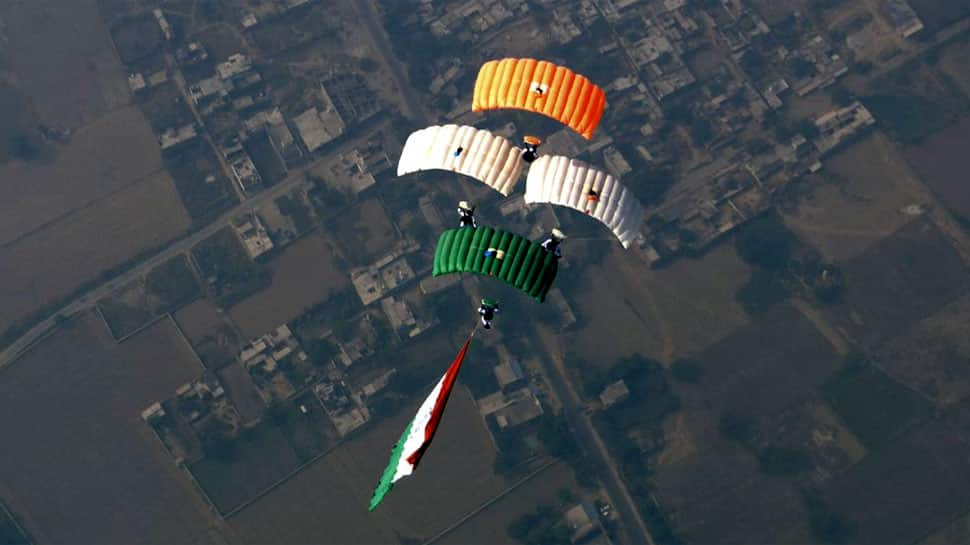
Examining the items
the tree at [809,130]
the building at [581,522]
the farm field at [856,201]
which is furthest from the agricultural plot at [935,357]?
the building at [581,522]

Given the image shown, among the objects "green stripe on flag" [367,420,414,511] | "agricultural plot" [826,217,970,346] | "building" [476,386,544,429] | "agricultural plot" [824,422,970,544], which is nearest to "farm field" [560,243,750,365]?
"building" [476,386,544,429]

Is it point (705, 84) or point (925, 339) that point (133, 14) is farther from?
point (925, 339)

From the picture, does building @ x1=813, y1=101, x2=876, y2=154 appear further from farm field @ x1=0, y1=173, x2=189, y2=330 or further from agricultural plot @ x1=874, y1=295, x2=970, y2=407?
farm field @ x1=0, y1=173, x2=189, y2=330

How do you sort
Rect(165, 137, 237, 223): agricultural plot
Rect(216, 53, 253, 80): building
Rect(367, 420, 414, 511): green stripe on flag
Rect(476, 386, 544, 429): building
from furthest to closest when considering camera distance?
Rect(216, 53, 253, 80): building < Rect(165, 137, 237, 223): agricultural plot < Rect(476, 386, 544, 429): building < Rect(367, 420, 414, 511): green stripe on flag

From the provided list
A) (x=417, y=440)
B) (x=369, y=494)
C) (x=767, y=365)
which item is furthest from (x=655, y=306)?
(x=417, y=440)

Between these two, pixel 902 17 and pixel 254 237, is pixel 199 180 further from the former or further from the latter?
pixel 902 17

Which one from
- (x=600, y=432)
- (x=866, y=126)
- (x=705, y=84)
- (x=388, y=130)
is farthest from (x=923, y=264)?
(x=388, y=130)
